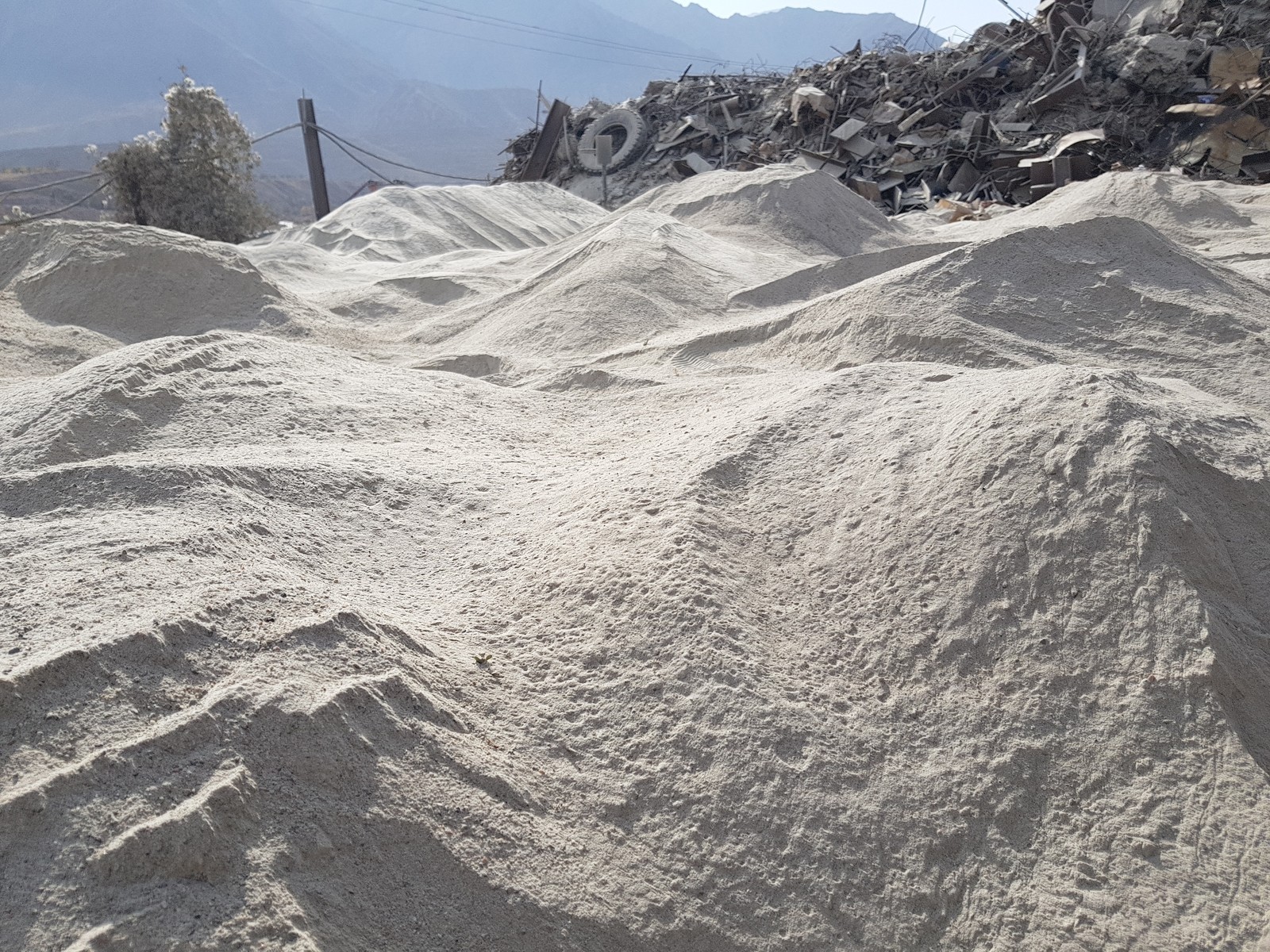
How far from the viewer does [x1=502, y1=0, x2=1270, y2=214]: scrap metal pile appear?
394 inches

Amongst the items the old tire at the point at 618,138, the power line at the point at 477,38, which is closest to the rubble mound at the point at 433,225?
the old tire at the point at 618,138

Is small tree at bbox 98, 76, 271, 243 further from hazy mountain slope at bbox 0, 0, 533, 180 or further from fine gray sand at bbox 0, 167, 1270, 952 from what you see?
hazy mountain slope at bbox 0, 0, 533, 180

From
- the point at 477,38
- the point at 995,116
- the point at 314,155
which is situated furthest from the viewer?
the point at 477,38

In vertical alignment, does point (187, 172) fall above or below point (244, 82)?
below

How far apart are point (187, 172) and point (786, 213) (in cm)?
702

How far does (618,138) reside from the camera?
15625 mm

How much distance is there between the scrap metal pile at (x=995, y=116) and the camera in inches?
394

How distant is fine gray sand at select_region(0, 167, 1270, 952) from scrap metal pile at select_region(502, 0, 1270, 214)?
7732 millimetres

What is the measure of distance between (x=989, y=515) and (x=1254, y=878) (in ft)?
3.11

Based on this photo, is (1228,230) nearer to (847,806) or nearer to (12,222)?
(847,806)

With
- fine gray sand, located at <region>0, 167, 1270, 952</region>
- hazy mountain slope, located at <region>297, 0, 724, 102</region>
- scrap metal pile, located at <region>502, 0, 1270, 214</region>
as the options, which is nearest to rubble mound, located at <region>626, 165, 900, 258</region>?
scrap metal pile, located at <region>502, 0, 1270, 214</region>

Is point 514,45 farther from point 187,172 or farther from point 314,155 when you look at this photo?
point 187,172

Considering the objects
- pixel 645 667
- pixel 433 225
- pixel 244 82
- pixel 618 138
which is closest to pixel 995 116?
pixel 618 138

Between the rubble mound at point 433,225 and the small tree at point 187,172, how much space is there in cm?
84
